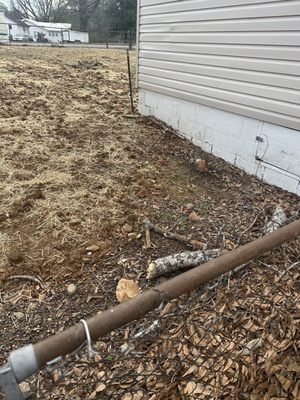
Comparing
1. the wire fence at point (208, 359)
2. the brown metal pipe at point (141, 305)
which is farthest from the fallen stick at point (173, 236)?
the brown metal pipe at point (141, 305)

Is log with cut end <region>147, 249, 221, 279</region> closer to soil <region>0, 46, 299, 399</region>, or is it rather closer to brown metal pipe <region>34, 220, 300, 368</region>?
soil <region>0, 46, 299, 399</region>

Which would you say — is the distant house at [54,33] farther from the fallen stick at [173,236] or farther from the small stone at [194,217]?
the fallen stick at [173,236]

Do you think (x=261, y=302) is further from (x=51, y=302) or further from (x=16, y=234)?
(x=16, y=234)

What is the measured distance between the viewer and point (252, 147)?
393 cm

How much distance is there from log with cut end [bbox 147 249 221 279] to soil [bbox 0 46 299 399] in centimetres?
11

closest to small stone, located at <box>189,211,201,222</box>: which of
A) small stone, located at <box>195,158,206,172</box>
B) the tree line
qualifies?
small stone, located at <box>195,158,206,172</box>

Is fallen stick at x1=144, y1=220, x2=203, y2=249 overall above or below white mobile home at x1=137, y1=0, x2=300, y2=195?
below

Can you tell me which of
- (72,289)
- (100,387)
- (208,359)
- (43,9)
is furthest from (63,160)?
(43,9)

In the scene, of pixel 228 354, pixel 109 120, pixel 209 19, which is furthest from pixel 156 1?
pixel 228 354

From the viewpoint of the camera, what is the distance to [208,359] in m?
1.69

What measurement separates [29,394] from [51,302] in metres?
1.54

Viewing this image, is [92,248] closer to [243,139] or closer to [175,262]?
[175,262]

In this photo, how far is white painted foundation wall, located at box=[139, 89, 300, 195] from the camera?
3.55 m

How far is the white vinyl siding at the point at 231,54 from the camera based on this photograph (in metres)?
3.34
